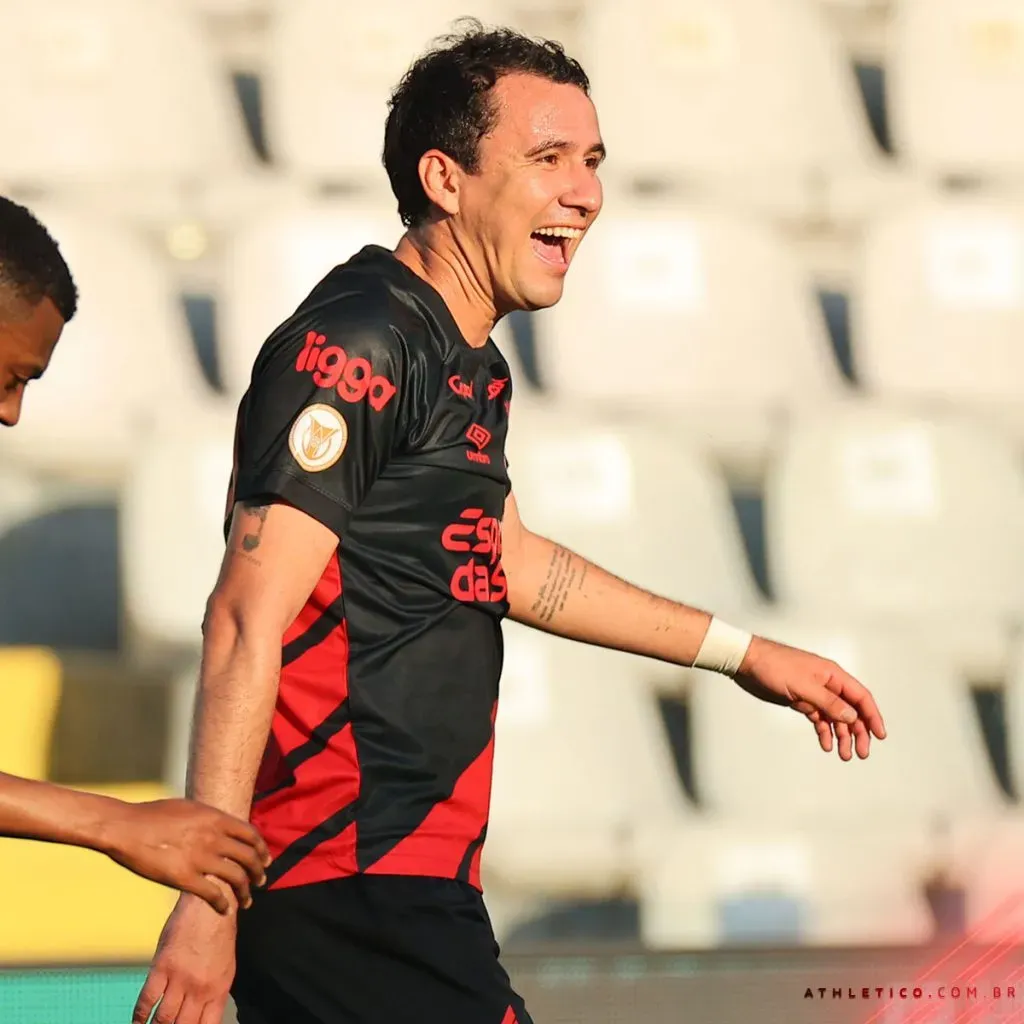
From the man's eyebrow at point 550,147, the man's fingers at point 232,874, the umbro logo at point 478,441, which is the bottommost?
the man's fingers at point 232,874

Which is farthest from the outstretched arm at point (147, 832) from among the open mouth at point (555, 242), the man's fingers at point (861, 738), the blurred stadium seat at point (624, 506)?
the blurred stadium seat at point (624, 506)

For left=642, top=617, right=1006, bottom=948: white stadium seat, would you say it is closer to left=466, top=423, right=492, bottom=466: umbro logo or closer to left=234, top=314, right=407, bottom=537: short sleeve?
left=466, top=423, right=492, bottom=466: umbro logo

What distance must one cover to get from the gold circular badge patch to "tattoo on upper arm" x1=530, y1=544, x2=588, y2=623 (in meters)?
0.49

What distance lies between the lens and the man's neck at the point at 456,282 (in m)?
1.88

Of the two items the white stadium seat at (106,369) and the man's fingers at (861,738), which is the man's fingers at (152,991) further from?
the white stadium seat at (106,369)

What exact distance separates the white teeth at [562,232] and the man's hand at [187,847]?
77cm

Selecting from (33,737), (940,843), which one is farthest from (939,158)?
(33,737)

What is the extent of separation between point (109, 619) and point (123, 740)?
1.58 ft

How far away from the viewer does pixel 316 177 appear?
14.6 ft

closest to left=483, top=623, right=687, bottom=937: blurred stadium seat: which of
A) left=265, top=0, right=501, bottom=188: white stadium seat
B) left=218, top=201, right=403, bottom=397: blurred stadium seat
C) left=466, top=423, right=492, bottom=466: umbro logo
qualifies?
left=218, top=201, right=403, bottom=397: blurred stadium seat

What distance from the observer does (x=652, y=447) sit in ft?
12.7

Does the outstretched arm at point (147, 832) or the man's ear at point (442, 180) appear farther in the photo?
the man's ear at point (442, 180)

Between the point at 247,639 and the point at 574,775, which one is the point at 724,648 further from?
the point at 574,775

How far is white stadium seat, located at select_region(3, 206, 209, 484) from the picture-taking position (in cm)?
386
